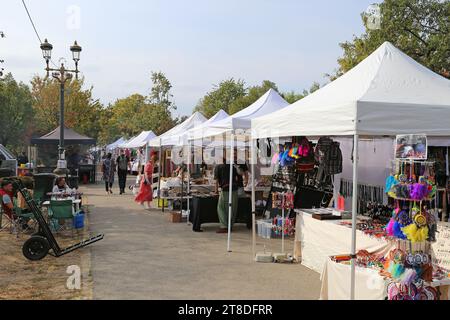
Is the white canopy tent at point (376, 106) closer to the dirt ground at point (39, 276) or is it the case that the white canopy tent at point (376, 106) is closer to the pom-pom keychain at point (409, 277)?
the pom-pom keychain at point (409, 277)

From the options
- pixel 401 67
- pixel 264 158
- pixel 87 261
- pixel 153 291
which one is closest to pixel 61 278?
pixel 87 261

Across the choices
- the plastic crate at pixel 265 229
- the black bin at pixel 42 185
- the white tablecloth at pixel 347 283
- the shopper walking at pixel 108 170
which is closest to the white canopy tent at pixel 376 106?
the white tablecloth at pixel 347 283

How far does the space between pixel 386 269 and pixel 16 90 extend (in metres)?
41.3

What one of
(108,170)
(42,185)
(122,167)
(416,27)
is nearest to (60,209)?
(42,185)

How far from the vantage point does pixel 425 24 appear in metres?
18.7

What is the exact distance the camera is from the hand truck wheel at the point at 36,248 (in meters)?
7.49

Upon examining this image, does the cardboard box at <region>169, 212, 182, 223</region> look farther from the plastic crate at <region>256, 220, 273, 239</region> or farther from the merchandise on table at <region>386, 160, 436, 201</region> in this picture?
the merchandise on table at <region>386, 160, 436, 201</region>

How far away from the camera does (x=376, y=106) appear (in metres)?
4.70

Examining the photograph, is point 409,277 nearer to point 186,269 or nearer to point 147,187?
point 186,269

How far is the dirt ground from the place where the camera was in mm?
5738

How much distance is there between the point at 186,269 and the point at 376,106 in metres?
3.75

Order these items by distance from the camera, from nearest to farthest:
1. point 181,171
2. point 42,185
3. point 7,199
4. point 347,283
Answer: point 347,283 < point 7,199 < point 42,185 < point 181,171
